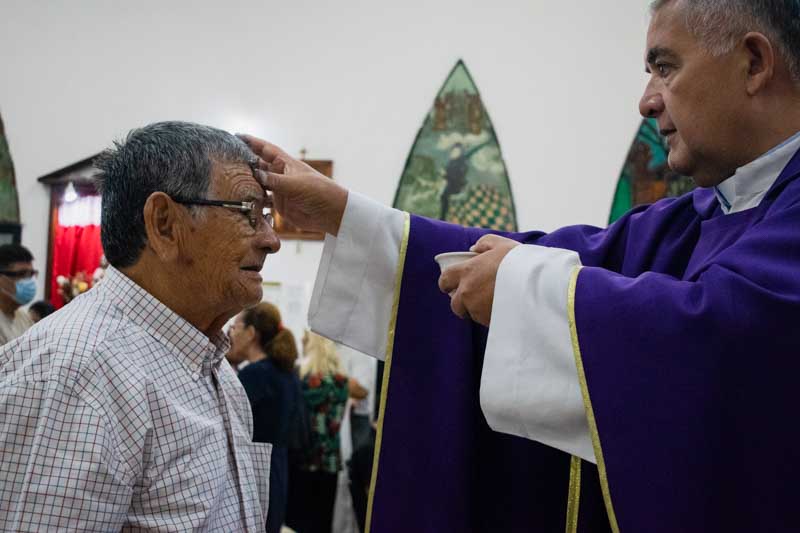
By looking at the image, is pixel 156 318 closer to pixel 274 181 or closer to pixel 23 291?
pixel 274 181

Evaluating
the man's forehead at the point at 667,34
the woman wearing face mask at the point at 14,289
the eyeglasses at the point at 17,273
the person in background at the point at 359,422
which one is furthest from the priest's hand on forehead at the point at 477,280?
the eyeglasses at the point at 17,273

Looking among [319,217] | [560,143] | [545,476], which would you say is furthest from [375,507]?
[560,143]

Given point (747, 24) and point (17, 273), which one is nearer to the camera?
point (747, 24)

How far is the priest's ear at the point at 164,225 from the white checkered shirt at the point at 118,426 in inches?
3.5

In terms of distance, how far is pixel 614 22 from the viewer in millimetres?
6973

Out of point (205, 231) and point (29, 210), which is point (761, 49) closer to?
point (205, 231)

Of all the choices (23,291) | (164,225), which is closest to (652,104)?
(164,225)

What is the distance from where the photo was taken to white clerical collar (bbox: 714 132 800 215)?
1.51m

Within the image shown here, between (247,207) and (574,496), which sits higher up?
(247,207)

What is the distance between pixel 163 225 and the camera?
158 centimetres

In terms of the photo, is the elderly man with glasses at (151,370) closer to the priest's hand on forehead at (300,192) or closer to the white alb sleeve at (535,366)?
the priest's hand on forehead at (300,192)

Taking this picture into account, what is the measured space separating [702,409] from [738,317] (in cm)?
16

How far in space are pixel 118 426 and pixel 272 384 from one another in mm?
2946

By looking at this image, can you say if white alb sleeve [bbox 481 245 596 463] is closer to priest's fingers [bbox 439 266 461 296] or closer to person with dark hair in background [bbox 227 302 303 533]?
priest's fingers [bbox 439 266 461 296]
